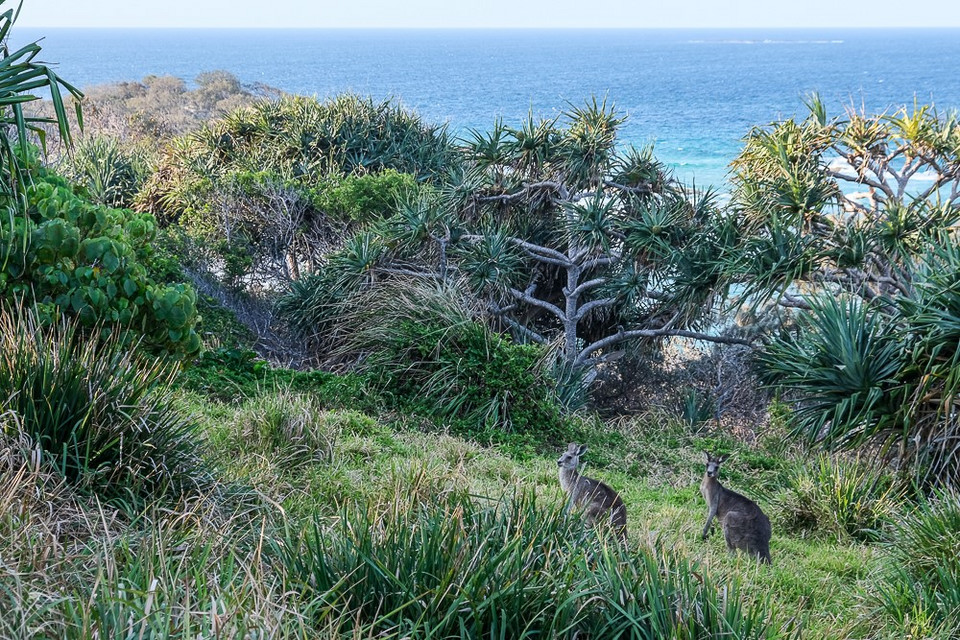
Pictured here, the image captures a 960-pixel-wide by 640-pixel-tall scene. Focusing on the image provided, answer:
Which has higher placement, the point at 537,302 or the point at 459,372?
the point at 459,372

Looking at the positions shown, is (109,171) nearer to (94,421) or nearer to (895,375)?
(94,421)

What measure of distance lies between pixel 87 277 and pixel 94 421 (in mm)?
2872

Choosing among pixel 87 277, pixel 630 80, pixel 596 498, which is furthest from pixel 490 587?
pixel 630 80

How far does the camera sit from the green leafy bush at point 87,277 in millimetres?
7332

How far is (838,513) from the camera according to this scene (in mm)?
7480

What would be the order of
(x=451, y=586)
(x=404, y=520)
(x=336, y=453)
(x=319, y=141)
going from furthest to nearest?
(x=319, y=141), (x=336, y=453), (x=404, y=520), (x=451, y=586)

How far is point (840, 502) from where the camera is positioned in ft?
24.7

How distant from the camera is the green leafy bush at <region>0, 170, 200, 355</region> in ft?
24.1

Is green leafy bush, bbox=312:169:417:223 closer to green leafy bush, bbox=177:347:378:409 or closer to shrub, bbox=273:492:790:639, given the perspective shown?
green leafy bush, bbox=177:347:378:409

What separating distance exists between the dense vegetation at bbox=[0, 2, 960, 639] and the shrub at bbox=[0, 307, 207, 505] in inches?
0.8

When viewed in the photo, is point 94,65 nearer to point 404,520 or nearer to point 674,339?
point 674,339

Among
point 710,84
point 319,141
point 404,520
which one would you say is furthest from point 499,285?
point 710,84

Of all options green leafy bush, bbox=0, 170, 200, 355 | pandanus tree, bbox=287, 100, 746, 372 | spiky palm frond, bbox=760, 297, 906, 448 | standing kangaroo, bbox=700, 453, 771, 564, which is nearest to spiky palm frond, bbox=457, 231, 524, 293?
pandanus tree, bbox=287, 100, 746, 372

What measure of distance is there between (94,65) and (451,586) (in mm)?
144092
